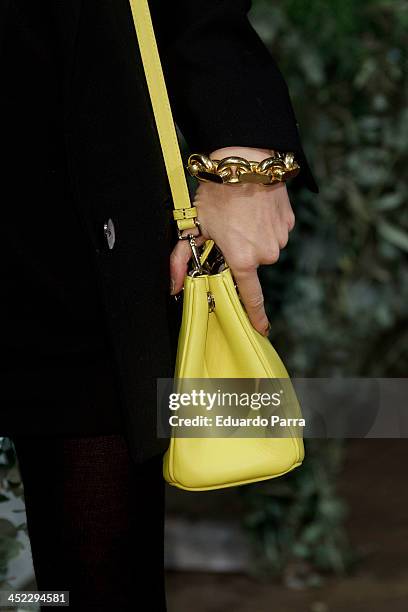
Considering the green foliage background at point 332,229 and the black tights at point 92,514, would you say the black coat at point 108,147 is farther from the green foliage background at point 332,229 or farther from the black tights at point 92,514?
the green foliage background at point 332,229

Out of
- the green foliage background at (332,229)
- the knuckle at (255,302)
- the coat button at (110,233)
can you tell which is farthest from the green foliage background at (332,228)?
the coat button at (110,233)

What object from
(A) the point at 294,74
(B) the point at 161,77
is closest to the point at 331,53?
(A) the point at 294,74

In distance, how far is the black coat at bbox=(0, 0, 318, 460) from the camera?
1.24m

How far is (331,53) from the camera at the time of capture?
2.91 metres

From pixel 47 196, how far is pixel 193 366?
0.86 ft

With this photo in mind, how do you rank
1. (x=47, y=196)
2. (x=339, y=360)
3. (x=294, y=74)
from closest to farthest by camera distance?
(x=47, y=196) < (x=294, y=74) < (x=339, y=360)

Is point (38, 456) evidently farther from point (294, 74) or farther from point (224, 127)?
point (294, 74)

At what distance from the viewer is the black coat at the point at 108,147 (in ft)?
4.07

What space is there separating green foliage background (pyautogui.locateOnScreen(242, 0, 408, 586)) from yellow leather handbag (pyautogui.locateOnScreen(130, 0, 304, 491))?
1563mm

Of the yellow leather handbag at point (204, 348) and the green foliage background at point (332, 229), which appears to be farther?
the green foliage background at point (332, 229)

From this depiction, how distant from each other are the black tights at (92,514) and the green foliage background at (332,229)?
1.57 meters

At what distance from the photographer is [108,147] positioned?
1.27 metres

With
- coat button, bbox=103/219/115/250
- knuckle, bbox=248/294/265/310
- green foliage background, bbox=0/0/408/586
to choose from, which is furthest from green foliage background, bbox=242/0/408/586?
coat button, bbox=103/219/115/250

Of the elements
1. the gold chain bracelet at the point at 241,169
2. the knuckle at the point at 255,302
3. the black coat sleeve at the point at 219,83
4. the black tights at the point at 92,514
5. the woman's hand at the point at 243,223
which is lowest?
the black tights at the point at 92,514
